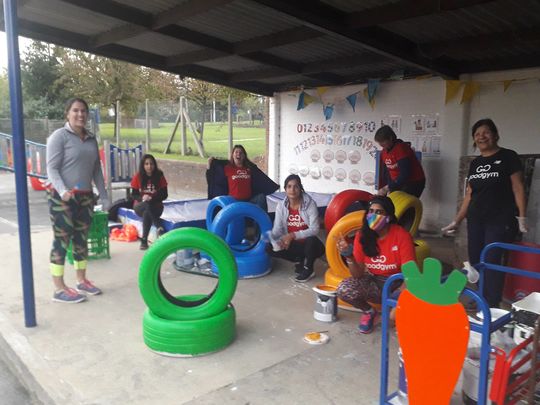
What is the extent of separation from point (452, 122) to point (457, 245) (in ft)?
8.26

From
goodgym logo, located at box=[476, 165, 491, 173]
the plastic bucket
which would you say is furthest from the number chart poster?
the plastic bucket

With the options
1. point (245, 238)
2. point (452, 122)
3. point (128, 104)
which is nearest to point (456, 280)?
point (245, 238)

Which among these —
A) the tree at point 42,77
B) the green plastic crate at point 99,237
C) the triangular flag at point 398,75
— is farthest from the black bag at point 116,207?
the tree at point 42,77

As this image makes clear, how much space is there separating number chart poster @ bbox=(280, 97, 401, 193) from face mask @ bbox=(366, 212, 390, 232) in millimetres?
5224

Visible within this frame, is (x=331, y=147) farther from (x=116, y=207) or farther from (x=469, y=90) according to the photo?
(x=116, y=207)

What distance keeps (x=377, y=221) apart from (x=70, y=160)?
9.39ft

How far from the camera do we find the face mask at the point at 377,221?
143 inches

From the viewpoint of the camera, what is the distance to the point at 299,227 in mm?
5566

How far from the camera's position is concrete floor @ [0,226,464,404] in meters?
3.13

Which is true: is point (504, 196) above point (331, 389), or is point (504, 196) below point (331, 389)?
above

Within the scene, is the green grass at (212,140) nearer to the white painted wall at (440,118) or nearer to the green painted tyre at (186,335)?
the white painted wall at (440,118)

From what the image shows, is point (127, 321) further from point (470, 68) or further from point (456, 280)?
point (470, 68)

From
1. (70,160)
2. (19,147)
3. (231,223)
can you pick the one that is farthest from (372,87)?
(19,147)

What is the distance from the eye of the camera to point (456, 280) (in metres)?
2.30
